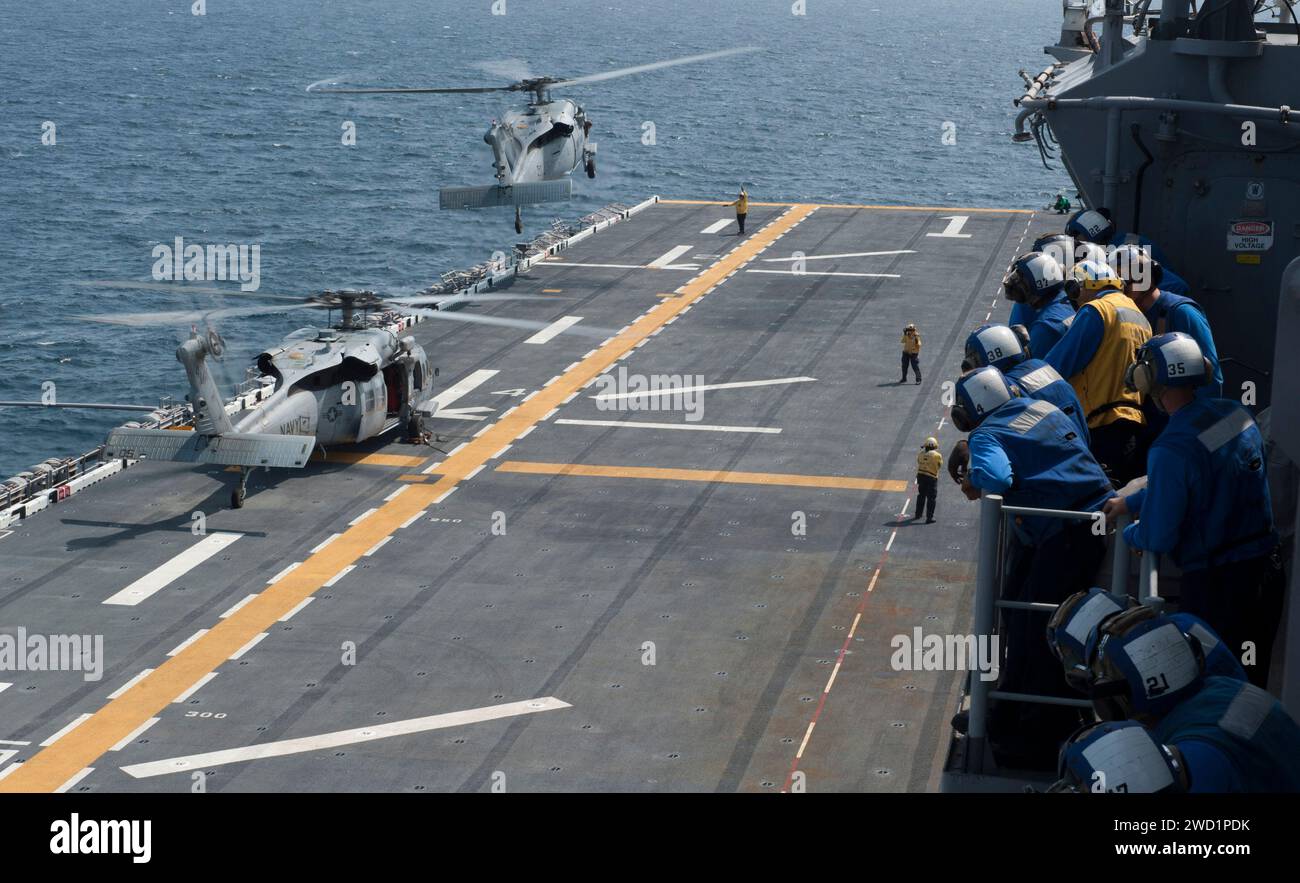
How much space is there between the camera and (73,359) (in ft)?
205

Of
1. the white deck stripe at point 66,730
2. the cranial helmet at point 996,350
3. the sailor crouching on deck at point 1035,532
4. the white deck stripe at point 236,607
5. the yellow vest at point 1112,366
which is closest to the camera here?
the sailor crouching on deck at point 1035,532

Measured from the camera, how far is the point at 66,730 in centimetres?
2381

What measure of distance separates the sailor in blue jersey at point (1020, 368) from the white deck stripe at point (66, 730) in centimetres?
1581

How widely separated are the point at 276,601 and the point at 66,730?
535 centimetres

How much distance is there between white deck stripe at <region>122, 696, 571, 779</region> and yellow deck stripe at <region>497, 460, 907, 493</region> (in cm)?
1132

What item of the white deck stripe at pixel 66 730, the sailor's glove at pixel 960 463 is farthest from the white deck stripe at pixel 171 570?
the sailor's glove at pixel 960 463

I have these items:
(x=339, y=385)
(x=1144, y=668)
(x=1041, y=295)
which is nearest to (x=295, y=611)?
A: (x=339, y=385)

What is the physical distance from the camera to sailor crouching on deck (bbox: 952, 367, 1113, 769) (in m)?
11.7

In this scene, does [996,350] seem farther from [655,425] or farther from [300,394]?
[655,425]

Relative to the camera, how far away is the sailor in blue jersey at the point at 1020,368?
13.1m

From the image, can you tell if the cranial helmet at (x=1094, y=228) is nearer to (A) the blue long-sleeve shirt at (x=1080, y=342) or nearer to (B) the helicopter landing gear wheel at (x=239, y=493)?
(A) the blue long-sleeve shirt at (x=1080, y=342)

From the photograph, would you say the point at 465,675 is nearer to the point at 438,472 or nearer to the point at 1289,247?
the point at 438,472

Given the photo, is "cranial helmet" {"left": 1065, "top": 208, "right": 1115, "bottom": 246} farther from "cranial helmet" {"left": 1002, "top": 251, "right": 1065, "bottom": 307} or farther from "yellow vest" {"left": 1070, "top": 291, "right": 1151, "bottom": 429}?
"yellow vest" {"left": 1070, "top": 291, "right": 1151, "bottom": 429}
